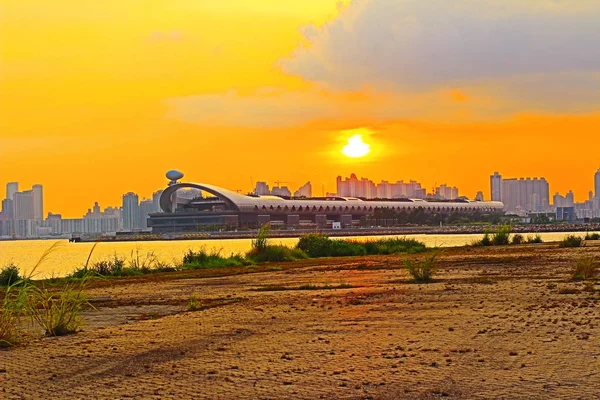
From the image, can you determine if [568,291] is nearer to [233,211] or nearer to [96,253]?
[96,253]

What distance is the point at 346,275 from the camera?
2922 centimetres

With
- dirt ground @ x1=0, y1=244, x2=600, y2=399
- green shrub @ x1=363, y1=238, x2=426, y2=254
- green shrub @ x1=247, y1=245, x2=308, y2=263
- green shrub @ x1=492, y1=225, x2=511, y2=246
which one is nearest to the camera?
dirt ground @ x1=0, y1=244, x2=600, y2=399

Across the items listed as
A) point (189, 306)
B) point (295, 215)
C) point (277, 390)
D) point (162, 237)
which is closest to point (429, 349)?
point (277, 390)

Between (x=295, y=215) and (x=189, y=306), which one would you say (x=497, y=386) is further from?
(x=295, y=215)

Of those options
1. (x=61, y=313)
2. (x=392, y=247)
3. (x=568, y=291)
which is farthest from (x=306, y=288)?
(x=392, y=247)

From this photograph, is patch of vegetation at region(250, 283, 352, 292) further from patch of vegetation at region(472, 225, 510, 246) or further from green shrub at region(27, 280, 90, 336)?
patch of vegetation at region(472, 225, 510, 246)

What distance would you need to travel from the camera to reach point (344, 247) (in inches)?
2014

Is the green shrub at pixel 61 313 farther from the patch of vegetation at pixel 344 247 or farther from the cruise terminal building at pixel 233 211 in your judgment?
the cruise terminal building at pixel 233 211

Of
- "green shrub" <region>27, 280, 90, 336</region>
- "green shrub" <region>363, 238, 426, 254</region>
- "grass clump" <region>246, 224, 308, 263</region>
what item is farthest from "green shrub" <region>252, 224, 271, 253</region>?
"green shrub" <region>27, 280, 90, 336</region>

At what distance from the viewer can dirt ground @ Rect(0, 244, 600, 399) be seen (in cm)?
934

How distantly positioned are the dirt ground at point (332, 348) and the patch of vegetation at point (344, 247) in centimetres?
2857

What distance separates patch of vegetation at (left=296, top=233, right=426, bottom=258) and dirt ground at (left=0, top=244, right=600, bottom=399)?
28.6 metres

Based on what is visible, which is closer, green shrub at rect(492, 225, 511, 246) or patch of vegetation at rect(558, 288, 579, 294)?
patch of vegetation at rect(558, 288, 579, 294)

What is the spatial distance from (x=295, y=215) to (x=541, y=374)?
180 meters
